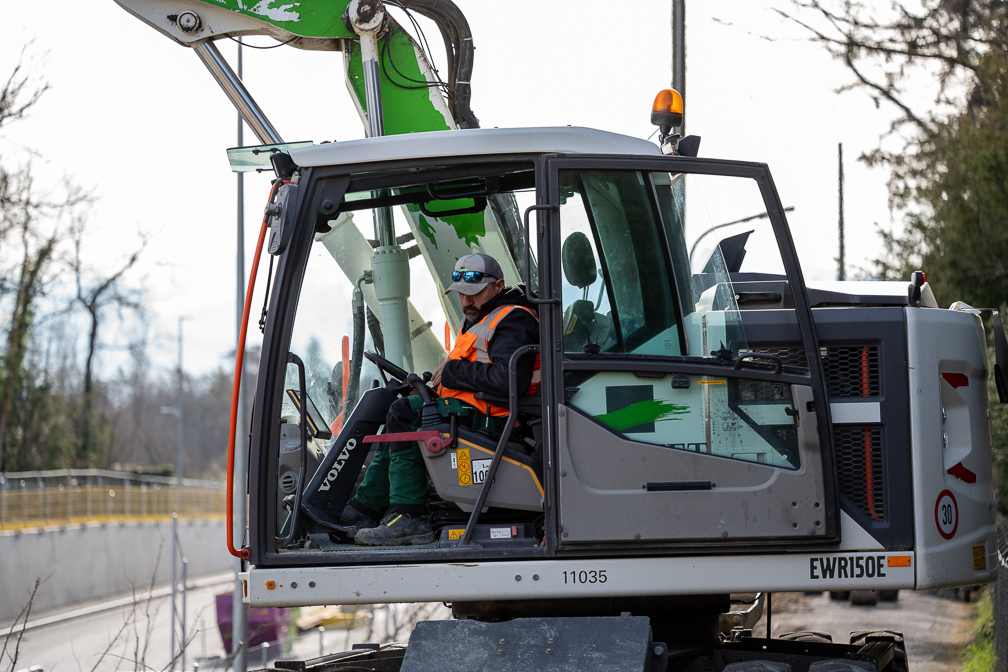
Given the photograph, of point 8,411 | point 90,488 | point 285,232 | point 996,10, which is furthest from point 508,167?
point 8,411

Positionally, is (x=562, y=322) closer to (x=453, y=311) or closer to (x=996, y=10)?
(x=453, y=311)

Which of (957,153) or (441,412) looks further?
(957,153)

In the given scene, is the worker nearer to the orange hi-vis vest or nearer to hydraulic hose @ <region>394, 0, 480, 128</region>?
the orange hi-vis vest

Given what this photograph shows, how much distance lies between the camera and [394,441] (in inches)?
165

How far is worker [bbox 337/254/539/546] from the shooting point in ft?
13.4

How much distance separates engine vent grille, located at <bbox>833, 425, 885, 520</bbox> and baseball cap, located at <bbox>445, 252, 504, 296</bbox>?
1.63 metres

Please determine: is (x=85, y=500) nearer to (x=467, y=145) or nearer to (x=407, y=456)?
(x=407, y=456)

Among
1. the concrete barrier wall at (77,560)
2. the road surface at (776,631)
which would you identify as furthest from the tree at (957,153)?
the concrete barrier wall at (77,560)

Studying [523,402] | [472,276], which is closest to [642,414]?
[523,402]

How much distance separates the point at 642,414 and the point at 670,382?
17 centimetres

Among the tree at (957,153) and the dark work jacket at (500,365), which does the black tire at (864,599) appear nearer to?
the tree at (957,153)

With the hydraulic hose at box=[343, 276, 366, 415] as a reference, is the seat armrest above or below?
below

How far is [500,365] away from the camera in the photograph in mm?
4055

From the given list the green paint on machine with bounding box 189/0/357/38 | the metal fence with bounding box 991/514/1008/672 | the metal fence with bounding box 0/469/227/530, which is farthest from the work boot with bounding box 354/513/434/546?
the metal fence with bounding box 0/469/227/530
